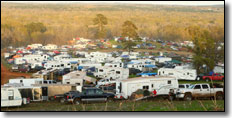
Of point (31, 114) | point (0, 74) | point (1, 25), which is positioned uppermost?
point (1, 25)

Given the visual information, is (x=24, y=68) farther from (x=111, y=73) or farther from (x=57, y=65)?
(x=111, y=73)

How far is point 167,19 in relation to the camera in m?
16.2

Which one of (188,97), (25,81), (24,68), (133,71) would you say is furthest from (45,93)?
(133,71)

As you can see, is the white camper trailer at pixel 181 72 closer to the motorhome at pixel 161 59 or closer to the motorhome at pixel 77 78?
the motorhome at pixel 161 59

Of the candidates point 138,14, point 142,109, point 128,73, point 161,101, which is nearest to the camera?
point 142,109

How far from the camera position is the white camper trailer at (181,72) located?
52.9 feet

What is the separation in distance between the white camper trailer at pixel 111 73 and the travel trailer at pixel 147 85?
11.7 ft

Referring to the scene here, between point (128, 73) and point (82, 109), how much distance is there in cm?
713

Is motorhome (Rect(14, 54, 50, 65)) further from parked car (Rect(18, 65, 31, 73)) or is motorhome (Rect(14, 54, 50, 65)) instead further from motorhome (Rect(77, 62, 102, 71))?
motorhome (Rect(77, 62, 102, 71))

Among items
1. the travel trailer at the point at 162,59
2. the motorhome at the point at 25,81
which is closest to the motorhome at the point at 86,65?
the travel trailer at the point at 162,59

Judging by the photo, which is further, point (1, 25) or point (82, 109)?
point (1, 25)

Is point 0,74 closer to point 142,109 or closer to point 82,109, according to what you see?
point 82,109

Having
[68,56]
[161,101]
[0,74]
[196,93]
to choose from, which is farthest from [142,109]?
[68,56]

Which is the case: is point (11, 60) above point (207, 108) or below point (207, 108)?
above
